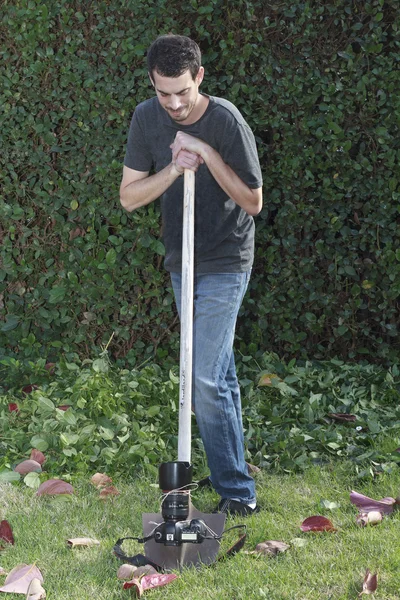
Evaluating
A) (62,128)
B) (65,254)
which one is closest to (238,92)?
(62,128)

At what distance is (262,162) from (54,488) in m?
2.42

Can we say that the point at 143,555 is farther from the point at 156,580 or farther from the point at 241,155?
the point at 241,155

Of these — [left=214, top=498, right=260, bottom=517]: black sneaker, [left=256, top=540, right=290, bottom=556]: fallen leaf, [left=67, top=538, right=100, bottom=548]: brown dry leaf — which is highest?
[left=256, top=540, right=290, bottom=556]: fallen leaf

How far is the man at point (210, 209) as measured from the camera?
336 centimetres

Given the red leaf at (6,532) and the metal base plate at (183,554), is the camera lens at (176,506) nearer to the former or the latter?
the metal base plate at (183,554)

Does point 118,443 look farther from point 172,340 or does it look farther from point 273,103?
point 273,103

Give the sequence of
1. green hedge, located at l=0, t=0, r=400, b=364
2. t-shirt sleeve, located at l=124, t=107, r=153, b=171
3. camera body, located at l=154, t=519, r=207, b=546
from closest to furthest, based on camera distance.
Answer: camera body, located at l=154, t=519, r=207, b=546 → t-shirt sleeve, located at l=124, t=107, r=153, b=171 → green hedge, located at l=0, t=0, r=400, b=364

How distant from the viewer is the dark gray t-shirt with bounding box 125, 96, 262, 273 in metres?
3.44

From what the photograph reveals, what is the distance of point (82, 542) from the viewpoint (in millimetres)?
3344

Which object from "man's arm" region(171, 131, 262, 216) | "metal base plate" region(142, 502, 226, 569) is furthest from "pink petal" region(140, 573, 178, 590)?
"man's arm" region(171, 131, 262, 216)

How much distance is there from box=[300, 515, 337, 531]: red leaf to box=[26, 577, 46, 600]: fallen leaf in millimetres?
1042

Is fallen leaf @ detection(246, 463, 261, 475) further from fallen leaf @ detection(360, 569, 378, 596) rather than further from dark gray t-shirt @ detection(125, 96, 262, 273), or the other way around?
fallen leaf @ detection(360, 569, 378, 596)

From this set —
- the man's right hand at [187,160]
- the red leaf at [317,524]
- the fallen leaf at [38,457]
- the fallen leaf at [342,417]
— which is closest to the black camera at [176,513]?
the red leaf at [317,524]

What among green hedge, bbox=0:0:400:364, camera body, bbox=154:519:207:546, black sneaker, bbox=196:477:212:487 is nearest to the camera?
camera body, bbox=154:519:207:546
